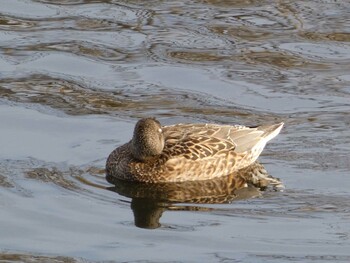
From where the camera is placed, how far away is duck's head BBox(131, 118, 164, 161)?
12.4 metres

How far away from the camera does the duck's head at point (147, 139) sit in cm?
1241

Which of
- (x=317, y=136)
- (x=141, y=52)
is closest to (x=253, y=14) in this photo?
(x=141, y=52)

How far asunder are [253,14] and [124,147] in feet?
16.4

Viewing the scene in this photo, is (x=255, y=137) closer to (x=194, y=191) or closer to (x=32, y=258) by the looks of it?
(x=194, y=191)

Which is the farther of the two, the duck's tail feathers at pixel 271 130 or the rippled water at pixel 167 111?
the duck's tail feathers at pixel 271 130

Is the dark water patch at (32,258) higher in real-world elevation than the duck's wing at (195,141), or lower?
lower

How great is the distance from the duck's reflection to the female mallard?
0.08m

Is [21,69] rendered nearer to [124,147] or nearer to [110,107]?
[110,107]

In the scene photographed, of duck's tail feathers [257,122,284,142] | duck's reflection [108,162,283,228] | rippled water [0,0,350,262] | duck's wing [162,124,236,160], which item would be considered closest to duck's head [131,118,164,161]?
duck's wing [162,124,236,160]

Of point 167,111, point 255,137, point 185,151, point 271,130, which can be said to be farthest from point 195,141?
point 167,111

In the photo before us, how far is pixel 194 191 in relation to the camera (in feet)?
40.7

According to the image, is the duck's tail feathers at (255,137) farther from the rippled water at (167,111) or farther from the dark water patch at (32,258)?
the dark water patch at (32,258)

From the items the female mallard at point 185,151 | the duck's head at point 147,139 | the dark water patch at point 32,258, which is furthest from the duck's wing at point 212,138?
the dark water patch at point 32,258

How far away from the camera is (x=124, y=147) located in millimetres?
12797
